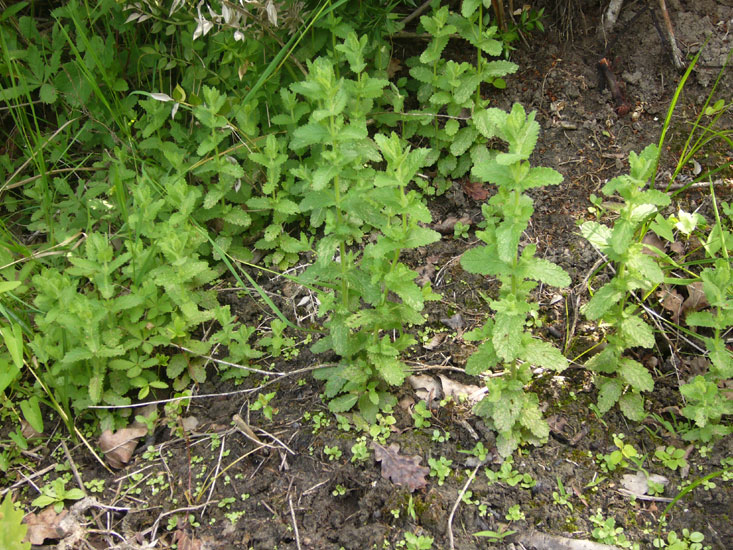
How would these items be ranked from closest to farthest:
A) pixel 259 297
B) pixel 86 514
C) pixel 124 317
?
pixel 86 514
pixel 124 317
pixel 259 297

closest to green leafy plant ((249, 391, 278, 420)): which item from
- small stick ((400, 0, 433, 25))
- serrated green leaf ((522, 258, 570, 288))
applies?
serrated green leaf ((522, 258, 570, 288))

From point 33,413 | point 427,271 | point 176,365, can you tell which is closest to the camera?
point 33,413

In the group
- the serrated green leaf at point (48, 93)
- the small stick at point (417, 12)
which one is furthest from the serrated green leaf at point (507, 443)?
the serrated green leaf at point (48, 93)

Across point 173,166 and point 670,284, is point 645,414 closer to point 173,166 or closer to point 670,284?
point 670,284

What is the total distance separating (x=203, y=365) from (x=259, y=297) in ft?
1.60

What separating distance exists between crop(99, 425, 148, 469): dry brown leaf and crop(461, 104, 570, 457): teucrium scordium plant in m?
1.41

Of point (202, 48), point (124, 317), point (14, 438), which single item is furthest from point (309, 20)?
point (14, 438)

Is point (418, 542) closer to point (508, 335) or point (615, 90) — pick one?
point (508, 335)

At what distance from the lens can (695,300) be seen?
2838 mm

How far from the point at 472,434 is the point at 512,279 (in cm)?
67

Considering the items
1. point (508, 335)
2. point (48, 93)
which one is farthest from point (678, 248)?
point (48, 93)

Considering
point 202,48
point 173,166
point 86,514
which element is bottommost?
point 86,514

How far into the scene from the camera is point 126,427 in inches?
110

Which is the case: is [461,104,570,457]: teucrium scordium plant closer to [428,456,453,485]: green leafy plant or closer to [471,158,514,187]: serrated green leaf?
[471,158,514,187]: serrated green leaf
